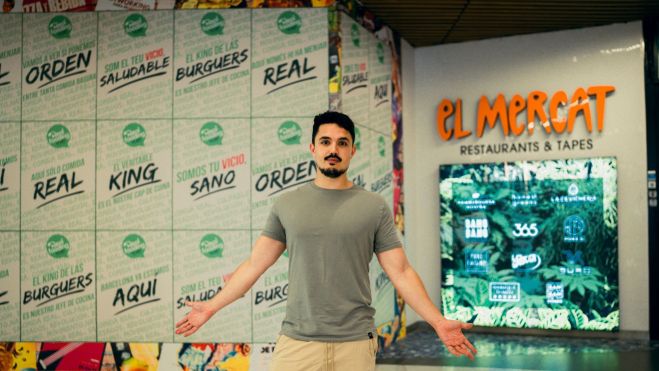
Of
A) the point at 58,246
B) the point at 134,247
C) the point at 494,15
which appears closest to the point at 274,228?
the point at 134,247

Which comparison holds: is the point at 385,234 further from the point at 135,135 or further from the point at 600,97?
the point at 600,97

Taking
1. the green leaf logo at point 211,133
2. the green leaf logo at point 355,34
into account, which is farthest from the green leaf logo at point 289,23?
the green leaf logo at point 211,133

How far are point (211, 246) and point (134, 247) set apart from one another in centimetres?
62

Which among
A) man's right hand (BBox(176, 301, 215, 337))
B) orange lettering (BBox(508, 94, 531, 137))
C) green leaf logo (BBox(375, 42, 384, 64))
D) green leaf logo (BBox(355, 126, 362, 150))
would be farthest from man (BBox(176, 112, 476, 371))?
orange lettering (BBox(508, 94, 531, 137))

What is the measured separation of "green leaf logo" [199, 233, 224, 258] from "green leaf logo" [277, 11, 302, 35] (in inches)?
69.1

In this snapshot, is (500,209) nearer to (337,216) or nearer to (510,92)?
(510,92)

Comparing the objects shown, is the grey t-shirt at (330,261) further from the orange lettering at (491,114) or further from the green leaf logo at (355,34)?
the orange lettering at (491,114)

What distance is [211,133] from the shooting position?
5016mm

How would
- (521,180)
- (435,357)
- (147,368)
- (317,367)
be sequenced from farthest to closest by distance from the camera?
(521,180) < (435,357) < (147,368) < (317,367)

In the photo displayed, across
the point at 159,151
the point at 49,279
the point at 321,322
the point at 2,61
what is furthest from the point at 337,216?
the point at 2,61

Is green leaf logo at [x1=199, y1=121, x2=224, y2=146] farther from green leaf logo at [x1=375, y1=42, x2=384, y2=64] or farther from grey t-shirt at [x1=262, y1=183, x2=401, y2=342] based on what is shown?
grey t-shirt at [x1=262, y1=183, x2=401, y2=342]

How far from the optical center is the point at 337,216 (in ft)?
7.34

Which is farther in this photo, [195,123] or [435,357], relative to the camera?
[435,357]

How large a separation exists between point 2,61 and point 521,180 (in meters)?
4.99
